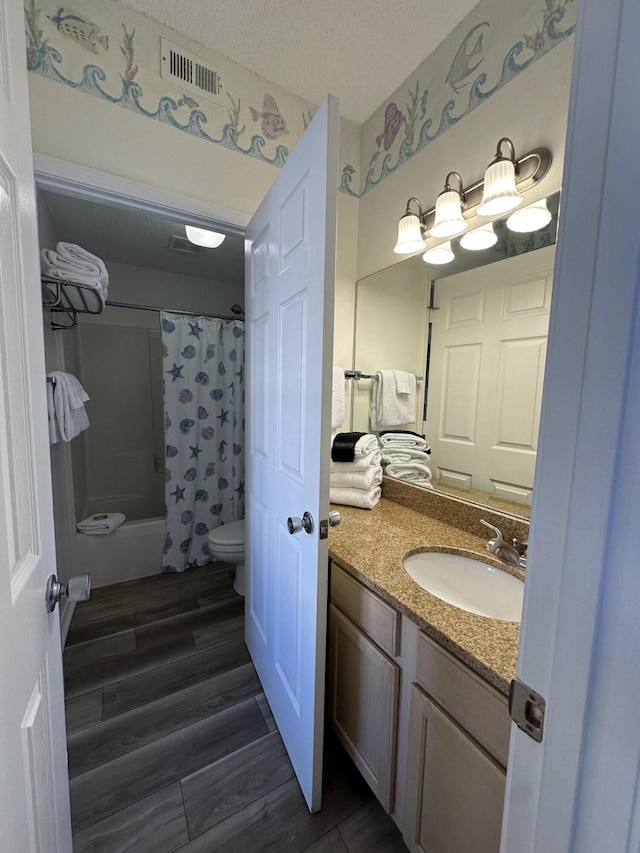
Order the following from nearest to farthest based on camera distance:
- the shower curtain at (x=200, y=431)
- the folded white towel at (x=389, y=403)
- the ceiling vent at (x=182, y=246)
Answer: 1. the folded white towel at (x=389, y=403)
2. the ceiling vent at (x=182, y=246)
3. the shower curtain at (x=200, y=431)

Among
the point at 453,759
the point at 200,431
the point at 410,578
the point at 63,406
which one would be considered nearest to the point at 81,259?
the point at 63,406

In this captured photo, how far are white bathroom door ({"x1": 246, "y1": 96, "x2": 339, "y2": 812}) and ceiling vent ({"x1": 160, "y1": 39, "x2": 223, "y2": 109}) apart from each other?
0.54 m

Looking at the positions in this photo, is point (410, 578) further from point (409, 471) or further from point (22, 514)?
point (22, 514)

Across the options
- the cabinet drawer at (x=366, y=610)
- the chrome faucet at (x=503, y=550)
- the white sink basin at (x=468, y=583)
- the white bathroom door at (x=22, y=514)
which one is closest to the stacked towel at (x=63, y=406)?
the white bathroom door at (x=22, y=514)

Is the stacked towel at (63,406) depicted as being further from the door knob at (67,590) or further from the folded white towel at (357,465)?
the folded white towel at (357,465)

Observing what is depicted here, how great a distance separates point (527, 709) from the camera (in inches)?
16.3

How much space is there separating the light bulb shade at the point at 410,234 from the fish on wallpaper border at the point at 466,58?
42cm

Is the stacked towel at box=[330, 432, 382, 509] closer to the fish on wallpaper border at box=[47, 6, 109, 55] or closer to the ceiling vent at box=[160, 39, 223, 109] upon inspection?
the ceiling vent at box=[160, 39, 223, 109]

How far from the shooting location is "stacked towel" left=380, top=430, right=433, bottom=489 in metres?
1.53

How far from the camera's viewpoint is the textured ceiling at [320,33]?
1195mm

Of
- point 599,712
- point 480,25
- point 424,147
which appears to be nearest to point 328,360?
point 599,712

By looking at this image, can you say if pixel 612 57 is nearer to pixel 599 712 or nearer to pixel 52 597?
pixel 599 712

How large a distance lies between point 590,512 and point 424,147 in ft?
5.40

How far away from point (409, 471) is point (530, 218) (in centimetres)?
104
